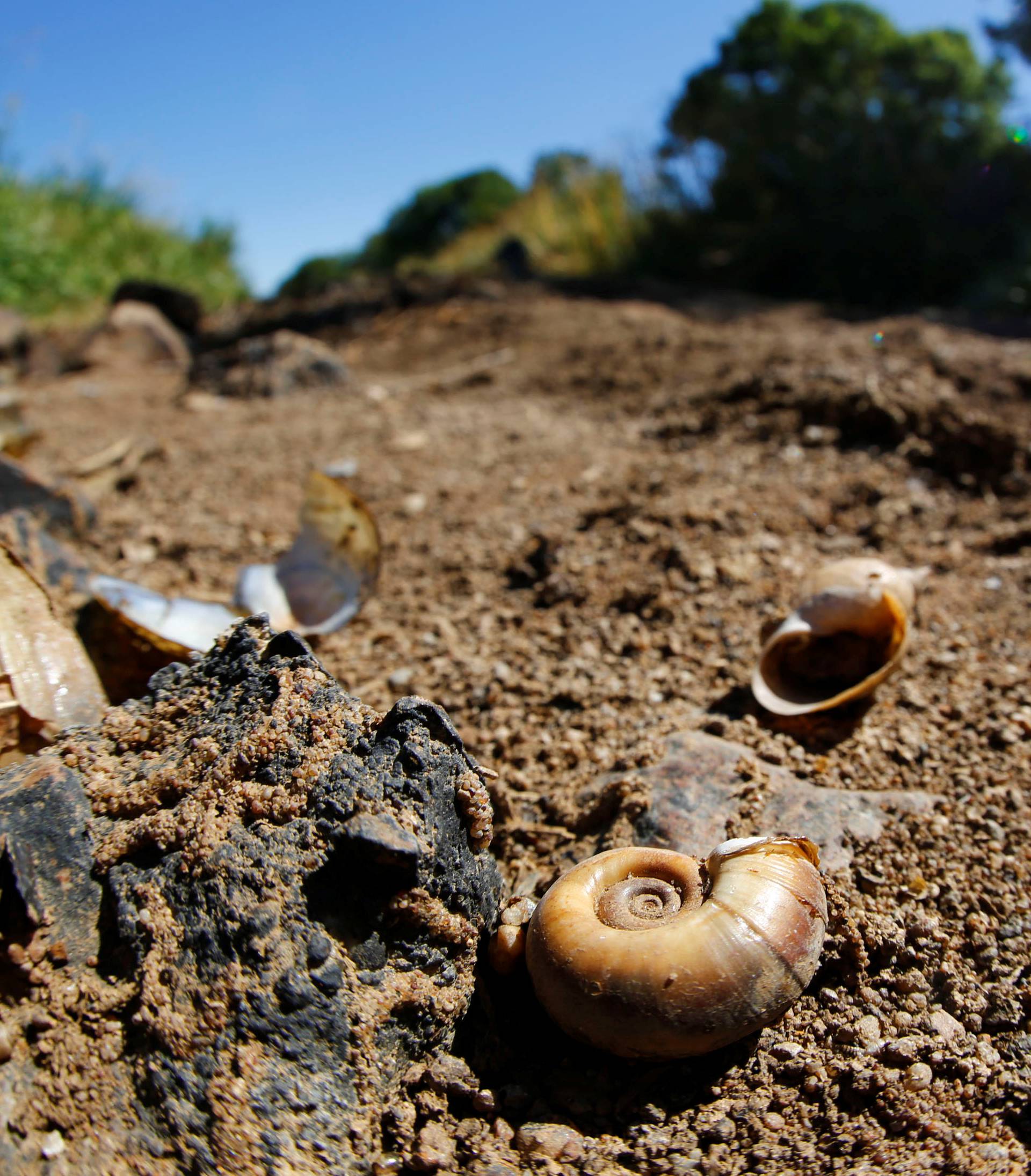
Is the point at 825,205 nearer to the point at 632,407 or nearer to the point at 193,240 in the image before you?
the point at 632,407

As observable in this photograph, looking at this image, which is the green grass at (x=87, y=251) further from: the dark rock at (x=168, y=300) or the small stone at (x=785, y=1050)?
the small stone at (x=785, y=1050)

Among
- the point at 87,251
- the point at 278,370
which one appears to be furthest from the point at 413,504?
the point at 87,251

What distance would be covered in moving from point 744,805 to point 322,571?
5.27 ft

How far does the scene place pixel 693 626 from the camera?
2.58 metres

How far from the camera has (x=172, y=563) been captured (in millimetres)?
3336

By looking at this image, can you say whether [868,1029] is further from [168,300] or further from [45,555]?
[168,300]

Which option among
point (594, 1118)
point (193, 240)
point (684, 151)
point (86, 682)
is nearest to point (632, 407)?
point (86, 682)

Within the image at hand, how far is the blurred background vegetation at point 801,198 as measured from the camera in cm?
745

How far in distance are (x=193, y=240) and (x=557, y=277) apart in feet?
23.9

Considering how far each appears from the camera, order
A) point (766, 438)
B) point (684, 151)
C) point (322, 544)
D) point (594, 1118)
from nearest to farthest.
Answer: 1. point (594, 1118)
2. point (322, 544)
3. point (766, 438)
4. point (684, 151)

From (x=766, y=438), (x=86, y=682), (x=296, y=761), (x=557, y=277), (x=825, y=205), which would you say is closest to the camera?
(x=296, y=761)

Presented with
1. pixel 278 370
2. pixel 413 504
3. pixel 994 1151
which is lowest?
pixel 994 1151

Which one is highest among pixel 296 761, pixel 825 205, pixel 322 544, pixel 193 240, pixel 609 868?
pixel 193 240

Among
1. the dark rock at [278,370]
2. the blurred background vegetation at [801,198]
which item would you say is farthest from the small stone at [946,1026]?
the blurred background vegetation at [801,198]
